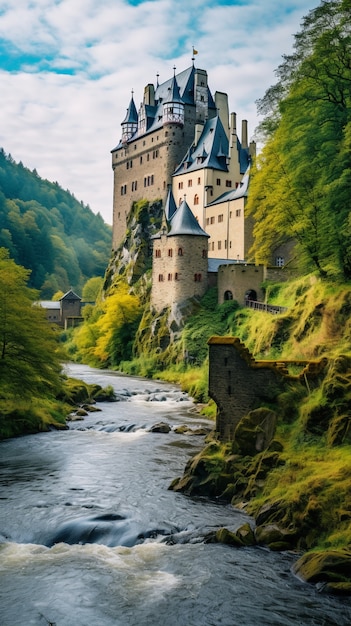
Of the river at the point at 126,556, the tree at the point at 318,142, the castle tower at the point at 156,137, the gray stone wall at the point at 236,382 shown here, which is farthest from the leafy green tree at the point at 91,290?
the gray stone wall at the point at 236,382

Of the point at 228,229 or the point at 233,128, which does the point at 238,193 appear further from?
the point at 233,128

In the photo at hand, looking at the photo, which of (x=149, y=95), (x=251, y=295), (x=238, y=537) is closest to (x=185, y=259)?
(x=251, y=295)

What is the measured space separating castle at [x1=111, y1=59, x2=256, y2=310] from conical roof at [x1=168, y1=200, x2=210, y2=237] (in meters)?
0.09

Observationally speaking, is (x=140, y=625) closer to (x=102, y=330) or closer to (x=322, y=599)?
(x=322, y=599)

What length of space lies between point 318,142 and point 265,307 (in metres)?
17.5

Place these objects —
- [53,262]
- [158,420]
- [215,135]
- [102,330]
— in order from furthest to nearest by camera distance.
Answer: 1. [53,262]
2. [215,135]
3. [102,330]
4. [158,420]

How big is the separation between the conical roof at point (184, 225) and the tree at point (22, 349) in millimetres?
25818

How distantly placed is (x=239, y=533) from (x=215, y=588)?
2583 mm

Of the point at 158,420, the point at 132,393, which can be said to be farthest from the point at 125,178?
the point at 158,420

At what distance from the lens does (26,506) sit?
18.4 meters

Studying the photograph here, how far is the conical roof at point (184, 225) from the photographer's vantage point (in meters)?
54.5

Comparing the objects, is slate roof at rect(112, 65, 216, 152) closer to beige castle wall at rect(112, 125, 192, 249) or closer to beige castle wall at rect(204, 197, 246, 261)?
beige castle wall at rect(112, 125, 192, 249)

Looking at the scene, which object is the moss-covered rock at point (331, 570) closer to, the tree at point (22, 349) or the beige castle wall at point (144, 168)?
the tree at point (22, 349)

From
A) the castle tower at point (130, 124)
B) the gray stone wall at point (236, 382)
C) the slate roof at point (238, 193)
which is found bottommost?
the gray stone wall at point (236, 382)
